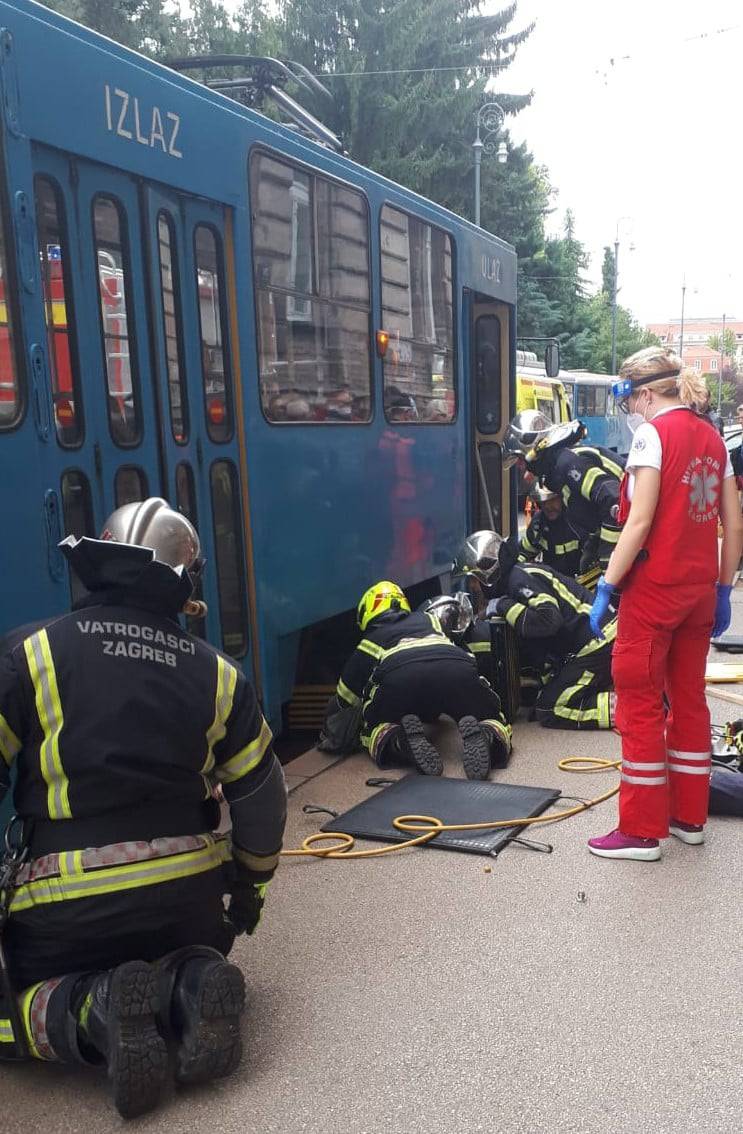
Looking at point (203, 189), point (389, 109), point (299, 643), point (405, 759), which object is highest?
point (389, 109)

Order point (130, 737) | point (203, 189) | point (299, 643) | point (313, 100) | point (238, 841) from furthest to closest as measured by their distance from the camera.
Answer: point (313, 100) < point (299, 643) < point (203, 189) < point (238, 841) < point (130, 737)

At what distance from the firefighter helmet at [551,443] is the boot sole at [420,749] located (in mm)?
2290

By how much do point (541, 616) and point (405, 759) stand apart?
1158 mm

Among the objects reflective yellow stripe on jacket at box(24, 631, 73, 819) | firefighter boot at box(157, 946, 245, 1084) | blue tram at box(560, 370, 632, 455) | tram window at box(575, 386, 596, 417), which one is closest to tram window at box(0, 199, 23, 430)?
reflective yellow stripe on jacket at box(24, 631, 73, 819)

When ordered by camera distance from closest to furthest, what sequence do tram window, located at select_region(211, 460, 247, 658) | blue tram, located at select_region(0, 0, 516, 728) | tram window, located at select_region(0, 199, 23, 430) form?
tram window, located at select_region(0, 199, 23, 430) < blue tram, located at select_region(0, 0, 516, 728) < tram window, located at select_region(211, 460, 247, 658)

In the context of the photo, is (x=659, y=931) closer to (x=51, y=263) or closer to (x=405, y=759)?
(x=405, y=759)

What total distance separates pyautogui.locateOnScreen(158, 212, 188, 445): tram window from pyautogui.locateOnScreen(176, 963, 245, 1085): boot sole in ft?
8.29

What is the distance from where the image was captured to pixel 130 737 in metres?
2.91

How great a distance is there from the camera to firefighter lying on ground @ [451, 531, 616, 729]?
6.42 metres

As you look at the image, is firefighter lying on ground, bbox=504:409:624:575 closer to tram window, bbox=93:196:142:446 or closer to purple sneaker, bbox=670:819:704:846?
purple sneaker, bbox=670:819:704:846

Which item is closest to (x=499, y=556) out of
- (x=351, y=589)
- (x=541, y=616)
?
(x=541, y=616)

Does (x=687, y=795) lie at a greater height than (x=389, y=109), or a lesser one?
lesser

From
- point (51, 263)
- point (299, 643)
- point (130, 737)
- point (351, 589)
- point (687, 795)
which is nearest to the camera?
point (130, 737)

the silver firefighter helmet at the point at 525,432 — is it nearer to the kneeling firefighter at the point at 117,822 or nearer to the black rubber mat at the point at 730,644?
the black rubber mat at the point at 730,644
